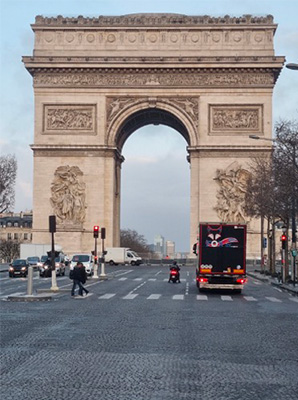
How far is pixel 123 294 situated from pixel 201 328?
16.3 meters

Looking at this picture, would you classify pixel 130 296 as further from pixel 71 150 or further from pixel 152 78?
pixel 152 78

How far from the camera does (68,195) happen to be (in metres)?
74.1

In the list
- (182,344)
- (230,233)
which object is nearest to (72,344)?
(182,344)

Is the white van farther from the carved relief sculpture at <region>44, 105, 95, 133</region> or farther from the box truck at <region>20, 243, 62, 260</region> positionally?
the carved relief sculpture at <region>44, 105, 95, 133</region>

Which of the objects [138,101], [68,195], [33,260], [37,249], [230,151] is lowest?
[33,260]

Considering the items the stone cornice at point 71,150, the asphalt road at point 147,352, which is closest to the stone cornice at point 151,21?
the stone cornice at point 71,150

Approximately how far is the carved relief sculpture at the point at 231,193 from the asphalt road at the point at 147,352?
142 feet

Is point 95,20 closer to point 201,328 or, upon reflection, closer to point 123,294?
point 123,294

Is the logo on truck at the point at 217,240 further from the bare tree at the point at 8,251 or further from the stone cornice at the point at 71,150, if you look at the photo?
the bare tree at the point at 8,251

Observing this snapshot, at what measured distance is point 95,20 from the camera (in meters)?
74.8

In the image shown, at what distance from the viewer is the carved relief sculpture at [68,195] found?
7406 centimetres

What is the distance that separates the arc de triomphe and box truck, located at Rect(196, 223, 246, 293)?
110ft

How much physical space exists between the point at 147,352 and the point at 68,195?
2296 inches

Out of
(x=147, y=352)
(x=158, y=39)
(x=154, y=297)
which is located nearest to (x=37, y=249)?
(x=158, y=39)
